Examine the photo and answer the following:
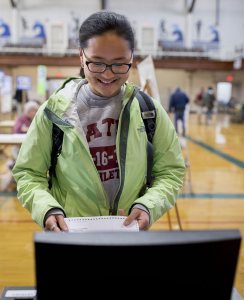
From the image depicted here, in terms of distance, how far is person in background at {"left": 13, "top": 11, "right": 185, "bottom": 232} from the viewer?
1164mm

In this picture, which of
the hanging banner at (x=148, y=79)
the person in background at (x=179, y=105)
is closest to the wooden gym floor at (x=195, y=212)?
the hanging banner at (x=148, y=79)

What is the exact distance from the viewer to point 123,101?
1313mm

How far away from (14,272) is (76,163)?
207 centimetres

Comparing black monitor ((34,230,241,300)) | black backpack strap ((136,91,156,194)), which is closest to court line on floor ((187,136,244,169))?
black backpack strap ((136,91,156,194))

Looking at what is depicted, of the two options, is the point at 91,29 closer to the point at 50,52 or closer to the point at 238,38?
the point at 50,52

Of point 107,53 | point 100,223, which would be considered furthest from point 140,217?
point 107,53

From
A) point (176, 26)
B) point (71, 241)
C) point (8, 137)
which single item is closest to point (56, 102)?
point (71, 241)

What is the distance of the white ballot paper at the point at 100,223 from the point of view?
1.16 m

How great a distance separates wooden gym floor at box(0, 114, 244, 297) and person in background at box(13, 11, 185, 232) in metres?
0.43

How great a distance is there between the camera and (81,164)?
1239mm

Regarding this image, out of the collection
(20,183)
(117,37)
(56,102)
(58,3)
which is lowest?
(20,183)

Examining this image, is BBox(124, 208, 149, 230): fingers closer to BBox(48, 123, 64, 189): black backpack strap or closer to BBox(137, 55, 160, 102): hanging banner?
BBox(48, 123, 64, 189): black backpack strap

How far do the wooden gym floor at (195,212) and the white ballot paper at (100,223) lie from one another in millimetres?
487

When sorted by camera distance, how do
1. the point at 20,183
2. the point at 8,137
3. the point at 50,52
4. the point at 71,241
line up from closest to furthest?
the point at 71,241
the point at 20,183
the point at 8,137
the point at 50,52
